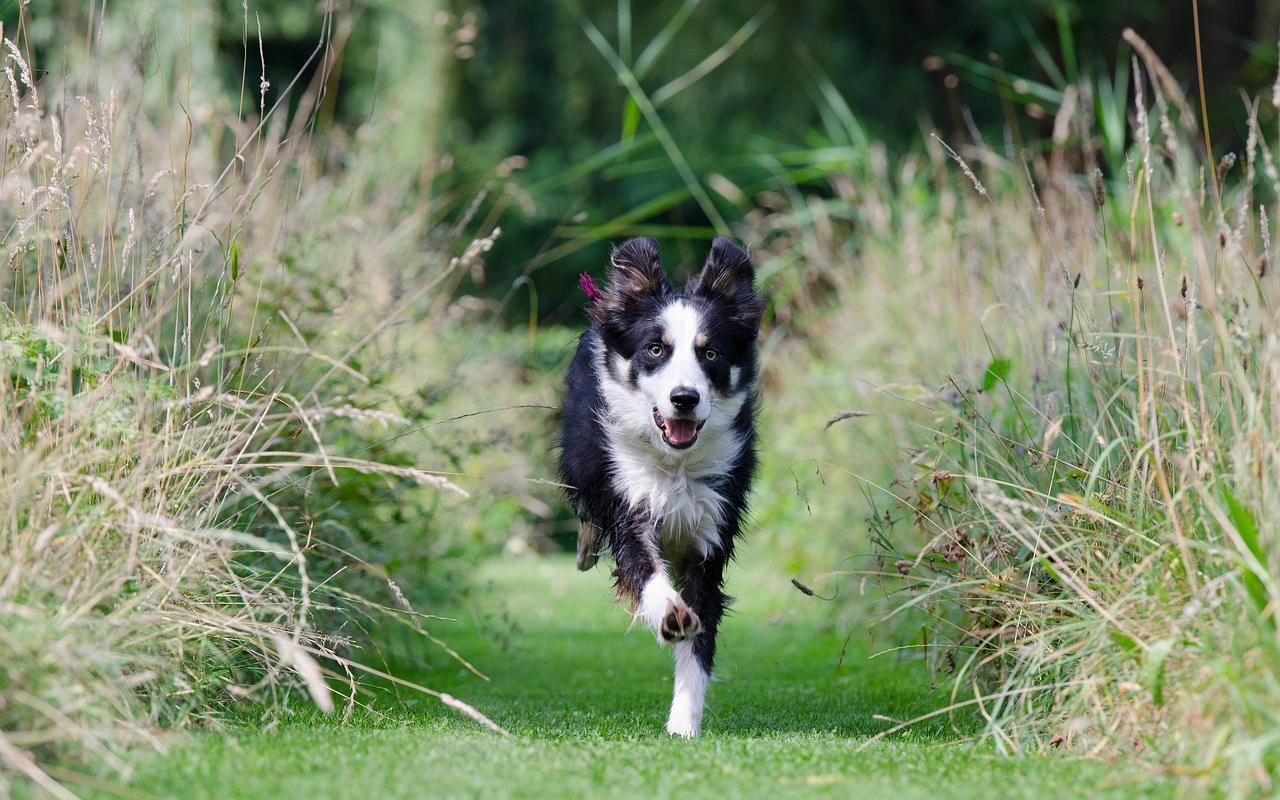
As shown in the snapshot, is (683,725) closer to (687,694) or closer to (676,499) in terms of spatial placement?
(687,694)

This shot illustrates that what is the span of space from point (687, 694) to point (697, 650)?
224mm

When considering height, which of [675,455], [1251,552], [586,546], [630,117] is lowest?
[586,546]

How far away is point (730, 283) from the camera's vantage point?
5234 mm

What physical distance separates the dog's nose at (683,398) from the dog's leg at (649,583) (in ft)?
1.39

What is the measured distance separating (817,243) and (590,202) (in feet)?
29.7

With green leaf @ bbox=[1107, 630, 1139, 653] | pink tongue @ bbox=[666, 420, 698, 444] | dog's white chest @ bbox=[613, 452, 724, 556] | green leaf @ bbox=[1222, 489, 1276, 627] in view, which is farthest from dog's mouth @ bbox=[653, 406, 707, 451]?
green leaf @ bbox=[1222, 489, 1276, 627]

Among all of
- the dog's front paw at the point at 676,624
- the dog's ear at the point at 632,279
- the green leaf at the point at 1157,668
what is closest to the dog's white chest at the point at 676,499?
the dog's front paw at the point at 676,624

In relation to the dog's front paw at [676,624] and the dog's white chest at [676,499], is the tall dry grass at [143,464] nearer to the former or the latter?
the dog's front paw at [676,624]

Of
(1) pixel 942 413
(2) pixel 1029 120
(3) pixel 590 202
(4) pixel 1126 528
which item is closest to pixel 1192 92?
(2) pixel 1029 120

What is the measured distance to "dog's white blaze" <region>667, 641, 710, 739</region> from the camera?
13.7 ft

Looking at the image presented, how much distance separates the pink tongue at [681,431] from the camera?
469cm

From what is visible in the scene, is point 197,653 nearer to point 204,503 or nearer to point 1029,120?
point 204,503

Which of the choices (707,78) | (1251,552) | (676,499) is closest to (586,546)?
(676,499)

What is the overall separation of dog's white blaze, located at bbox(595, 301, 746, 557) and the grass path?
→ 2.19ft
